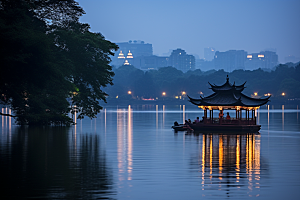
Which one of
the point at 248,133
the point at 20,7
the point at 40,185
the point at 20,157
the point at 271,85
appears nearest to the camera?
the point at 40,185

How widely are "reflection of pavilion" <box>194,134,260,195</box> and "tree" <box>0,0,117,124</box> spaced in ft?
47.8

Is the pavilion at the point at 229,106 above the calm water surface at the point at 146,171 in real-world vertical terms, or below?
above

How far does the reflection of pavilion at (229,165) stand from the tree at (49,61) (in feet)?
47.8

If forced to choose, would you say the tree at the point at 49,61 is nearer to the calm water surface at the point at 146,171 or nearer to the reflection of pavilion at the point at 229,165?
the calm water surface at the point at 146,171

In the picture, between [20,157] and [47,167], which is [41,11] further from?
[47,167]

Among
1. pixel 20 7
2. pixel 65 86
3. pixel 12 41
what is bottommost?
pixel 65 86

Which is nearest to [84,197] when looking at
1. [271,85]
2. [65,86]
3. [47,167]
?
[47,167]

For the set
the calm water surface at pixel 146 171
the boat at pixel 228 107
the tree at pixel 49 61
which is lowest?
the calm water surface at pixel 146 171

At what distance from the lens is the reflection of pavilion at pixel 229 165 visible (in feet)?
59.5

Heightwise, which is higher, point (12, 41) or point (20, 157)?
point (12, 41)

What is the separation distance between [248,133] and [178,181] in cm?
2883

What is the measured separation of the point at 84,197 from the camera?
1521 cm

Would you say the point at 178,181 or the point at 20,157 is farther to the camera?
the point at 20,157

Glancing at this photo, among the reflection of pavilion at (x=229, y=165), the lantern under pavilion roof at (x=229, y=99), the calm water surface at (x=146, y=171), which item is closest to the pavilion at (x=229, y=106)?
the lantern under pavilion roof at (x=229, y=99)
